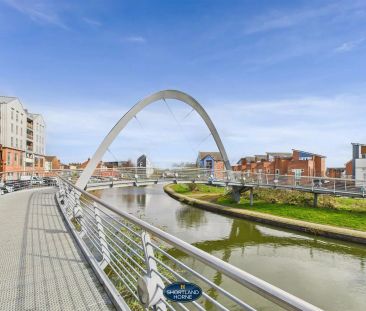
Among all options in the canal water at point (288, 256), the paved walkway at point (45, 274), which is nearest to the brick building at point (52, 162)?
the canal water at point (288, 256)

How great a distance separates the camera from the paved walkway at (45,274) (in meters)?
3.64

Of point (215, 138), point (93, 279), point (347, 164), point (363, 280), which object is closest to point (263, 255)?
point (363, 280)

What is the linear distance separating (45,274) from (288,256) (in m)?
12.8

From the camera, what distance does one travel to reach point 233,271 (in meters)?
1.78

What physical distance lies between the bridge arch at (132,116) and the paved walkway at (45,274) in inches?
571

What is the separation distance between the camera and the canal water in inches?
408

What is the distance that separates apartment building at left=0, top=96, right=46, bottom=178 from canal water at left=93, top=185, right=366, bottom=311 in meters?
24.7

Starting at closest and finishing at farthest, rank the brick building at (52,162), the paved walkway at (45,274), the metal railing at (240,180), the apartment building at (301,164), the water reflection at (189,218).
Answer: the paved walkway at (45,274)
the water reflection at (189,218)
the metal railing at (240,180)
the apartment building at (301,164)
the brick building at (52,162)

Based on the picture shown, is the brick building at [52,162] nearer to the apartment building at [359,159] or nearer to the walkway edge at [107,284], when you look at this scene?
the apartment building at [359,159]

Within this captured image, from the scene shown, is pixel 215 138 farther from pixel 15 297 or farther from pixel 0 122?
pixel 15 297

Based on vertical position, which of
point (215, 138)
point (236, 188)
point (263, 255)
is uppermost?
point (215, 138)

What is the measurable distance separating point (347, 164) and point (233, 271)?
45.2 m

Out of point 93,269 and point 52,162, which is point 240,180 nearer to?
point 93,269

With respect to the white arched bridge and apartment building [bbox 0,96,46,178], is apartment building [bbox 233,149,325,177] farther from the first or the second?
the white arched bridge
